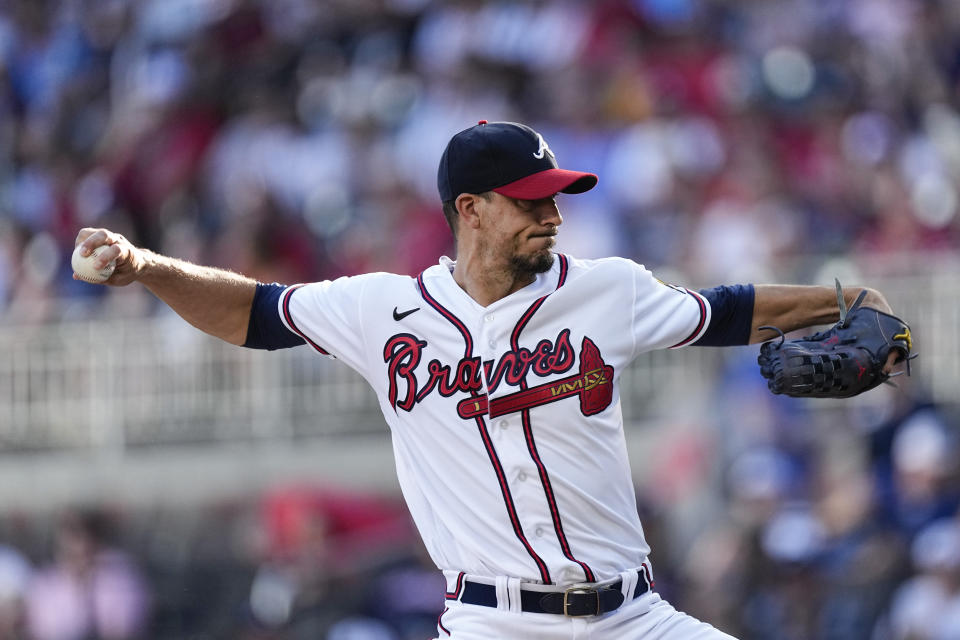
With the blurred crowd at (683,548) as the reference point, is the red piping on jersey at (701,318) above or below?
above

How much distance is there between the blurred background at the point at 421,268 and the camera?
876cm

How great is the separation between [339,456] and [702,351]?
2.34m

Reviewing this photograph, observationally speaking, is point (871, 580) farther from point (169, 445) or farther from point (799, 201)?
point (169, 445)

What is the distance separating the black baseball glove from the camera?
4.50m

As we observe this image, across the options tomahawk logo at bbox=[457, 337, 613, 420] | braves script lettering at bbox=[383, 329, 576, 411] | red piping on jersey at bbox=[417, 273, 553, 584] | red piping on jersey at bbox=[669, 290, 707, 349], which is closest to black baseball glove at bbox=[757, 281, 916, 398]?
red piping on jersey at bbox=[669, 290, 707, 349]

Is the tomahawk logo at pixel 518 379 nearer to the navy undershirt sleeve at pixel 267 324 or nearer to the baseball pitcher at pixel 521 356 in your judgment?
the baseball pitcher at pixel 521 356

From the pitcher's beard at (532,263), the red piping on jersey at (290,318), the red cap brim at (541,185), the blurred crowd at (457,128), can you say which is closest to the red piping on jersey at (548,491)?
the pitcher's beard at (532,263)

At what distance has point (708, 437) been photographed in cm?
921

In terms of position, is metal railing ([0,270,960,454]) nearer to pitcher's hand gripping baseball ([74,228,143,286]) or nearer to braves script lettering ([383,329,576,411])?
braves script lettering ([383,329,576,411])

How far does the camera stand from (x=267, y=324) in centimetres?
479

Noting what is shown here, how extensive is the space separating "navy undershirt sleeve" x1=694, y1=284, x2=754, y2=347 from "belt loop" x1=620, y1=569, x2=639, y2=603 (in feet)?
2.37

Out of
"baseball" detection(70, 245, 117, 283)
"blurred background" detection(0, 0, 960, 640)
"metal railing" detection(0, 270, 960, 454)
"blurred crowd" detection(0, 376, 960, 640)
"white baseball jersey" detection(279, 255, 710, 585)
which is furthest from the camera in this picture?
"metal railing" detection(0, 270, 960, 454)

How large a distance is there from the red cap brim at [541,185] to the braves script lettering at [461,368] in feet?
1.31

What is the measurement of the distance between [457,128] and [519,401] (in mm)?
6817
